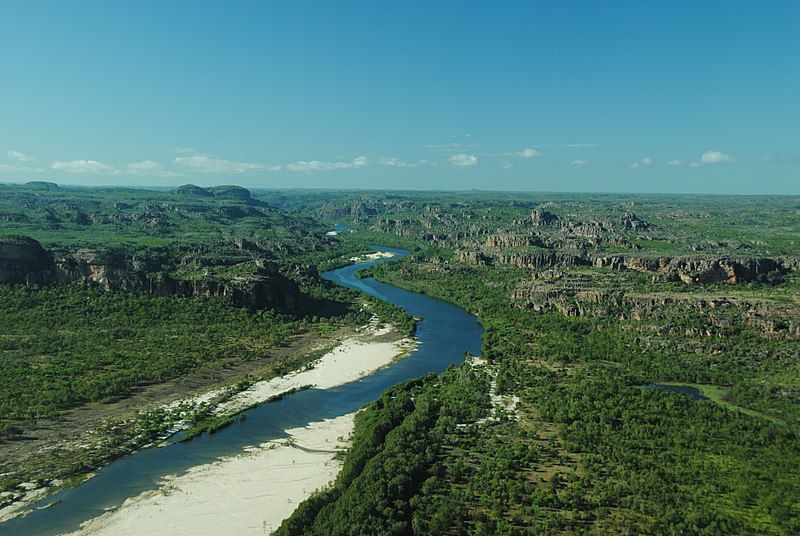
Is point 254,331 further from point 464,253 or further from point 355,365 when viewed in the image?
point 464,253

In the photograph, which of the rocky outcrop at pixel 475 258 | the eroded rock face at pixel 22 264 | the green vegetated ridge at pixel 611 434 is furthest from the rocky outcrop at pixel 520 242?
the eroded rock face at pixel 22 264

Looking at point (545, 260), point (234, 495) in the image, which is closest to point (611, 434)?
point (234, 495)

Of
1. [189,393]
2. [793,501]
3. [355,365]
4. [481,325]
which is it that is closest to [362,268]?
[481,325]

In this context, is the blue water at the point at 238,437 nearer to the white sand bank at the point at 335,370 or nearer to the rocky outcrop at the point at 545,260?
the white sand bank at the point at 335,370

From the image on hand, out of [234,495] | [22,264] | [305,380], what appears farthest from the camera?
[22,264]

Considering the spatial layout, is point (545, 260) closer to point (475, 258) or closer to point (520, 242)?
point (475, 258)

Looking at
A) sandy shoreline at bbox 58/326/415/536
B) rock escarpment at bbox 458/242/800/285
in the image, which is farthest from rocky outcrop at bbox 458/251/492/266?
sandy shoreline at bbox 58/326/415/536

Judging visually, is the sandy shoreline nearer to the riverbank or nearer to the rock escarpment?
the riverbank
